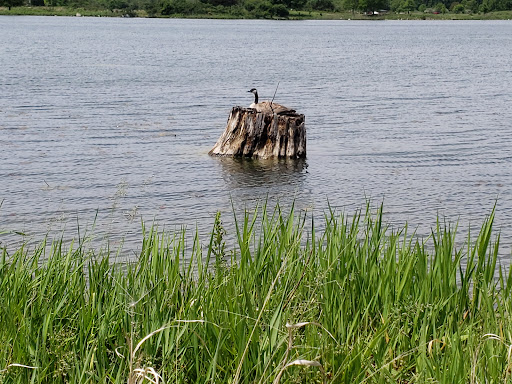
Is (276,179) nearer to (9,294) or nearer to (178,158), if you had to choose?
(178,158)

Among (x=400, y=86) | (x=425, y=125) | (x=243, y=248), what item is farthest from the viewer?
(x=400, y=86)

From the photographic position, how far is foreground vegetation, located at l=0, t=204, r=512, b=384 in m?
5.14

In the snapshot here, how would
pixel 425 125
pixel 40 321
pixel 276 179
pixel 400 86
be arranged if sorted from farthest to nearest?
pixel 400 86, pixel 425 125, pixel 276 179, pixel 40 321

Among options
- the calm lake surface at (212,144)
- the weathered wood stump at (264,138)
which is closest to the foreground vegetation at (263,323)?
the calm lake surface at (212,144)

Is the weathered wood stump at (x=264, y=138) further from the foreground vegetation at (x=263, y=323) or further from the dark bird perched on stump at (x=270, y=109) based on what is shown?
the foreground vegetation at (x=263, y=323)

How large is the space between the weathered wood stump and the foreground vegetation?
40.5 ft

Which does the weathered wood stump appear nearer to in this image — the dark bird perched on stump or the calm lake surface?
the dark bird perched on stump

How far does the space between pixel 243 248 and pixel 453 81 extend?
1459 inches

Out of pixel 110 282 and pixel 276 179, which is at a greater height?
pixel 110 282

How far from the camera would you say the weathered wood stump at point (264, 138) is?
63.5ft

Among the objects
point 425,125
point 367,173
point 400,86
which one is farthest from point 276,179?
point 400,86

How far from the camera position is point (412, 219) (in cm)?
1366

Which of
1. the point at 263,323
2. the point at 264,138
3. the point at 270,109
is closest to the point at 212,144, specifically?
the point at 264,138

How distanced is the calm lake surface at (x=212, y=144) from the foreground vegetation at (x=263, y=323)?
124 centimetres
